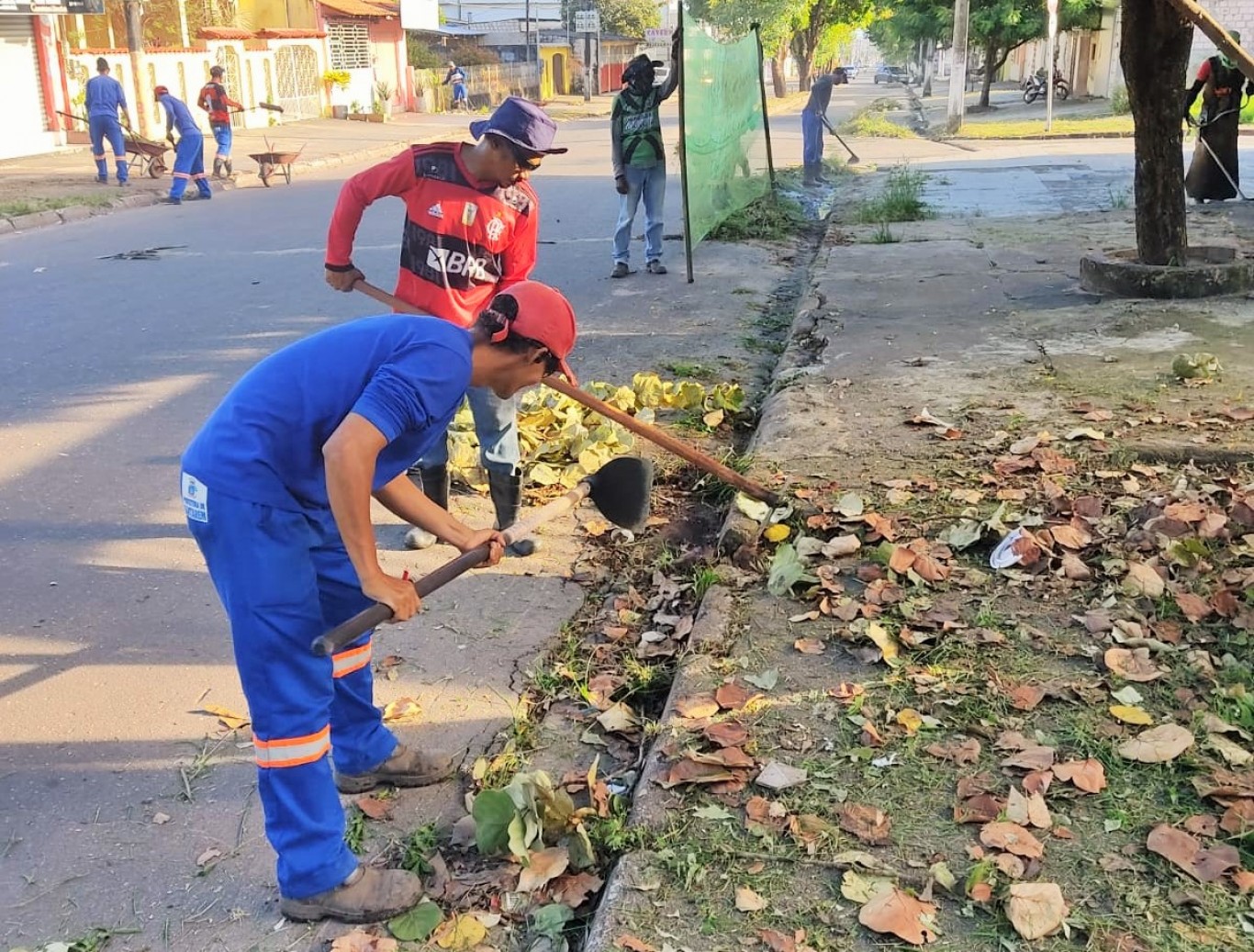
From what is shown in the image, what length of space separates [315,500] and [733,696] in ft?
4.61

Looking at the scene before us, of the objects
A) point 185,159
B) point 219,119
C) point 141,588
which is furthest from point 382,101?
point 141,588

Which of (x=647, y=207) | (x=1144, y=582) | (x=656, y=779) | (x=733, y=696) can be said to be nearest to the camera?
(x=656, y=779)

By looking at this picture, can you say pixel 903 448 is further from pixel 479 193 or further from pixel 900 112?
pixel 900 112

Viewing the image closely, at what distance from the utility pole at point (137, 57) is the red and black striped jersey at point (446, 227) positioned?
72.3 feet

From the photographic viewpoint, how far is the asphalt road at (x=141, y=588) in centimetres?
296

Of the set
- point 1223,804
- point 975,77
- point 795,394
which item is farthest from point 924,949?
point 975,77

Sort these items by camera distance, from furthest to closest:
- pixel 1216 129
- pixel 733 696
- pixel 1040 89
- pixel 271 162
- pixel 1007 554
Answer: pixel 1040 89, pixel 271 162, pixel 1216 129, pixel 1007 554, pixel 733 696

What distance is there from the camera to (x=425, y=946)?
8.71ft

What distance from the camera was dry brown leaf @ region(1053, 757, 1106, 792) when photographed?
9.50ft

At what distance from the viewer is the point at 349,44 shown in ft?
128

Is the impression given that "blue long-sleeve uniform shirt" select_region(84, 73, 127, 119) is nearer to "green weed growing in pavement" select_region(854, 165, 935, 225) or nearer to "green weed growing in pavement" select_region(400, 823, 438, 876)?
"green weed growing in pavement" select_region(854, 165, 935, 225)

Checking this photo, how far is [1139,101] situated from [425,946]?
7.79m

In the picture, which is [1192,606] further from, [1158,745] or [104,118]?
[104,118]

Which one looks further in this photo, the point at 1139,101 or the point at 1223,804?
the point at 1139,101
